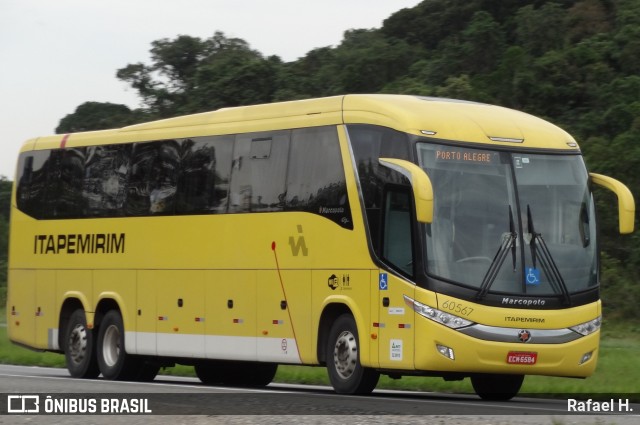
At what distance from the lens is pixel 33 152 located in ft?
86.3

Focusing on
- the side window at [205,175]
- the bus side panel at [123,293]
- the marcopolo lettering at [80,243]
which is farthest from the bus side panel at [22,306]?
the side window at [205,175]

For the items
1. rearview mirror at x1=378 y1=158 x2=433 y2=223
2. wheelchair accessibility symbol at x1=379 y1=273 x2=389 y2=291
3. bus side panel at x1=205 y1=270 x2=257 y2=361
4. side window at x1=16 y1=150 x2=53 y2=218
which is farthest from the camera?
side window at x1=16 y1=150 x2=53 y2=218

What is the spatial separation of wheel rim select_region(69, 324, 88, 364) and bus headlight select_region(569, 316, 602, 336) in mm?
9561

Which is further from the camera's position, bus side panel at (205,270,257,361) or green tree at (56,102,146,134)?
green tree at (56,102,146,134)

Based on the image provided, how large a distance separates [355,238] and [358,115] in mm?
1599

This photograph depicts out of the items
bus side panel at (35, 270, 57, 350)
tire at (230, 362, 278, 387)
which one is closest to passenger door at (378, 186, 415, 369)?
tire at (230, 362, 278, 387)

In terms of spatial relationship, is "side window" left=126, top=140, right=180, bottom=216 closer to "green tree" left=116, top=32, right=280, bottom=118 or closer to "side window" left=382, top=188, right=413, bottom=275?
"side window" left=382, top=188, right=413, bottom=275

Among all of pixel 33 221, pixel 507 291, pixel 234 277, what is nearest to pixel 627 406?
pixel 507 291

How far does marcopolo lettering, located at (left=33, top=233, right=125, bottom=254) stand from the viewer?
2366 cm

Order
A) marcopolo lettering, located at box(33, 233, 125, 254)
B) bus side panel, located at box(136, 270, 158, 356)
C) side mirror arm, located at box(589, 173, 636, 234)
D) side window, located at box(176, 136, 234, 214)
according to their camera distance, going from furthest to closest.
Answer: marcopolo lettering, located at box(33, 233, 125, 254), bus side panel, located at box(136, 270, 158, 356), side window, located at box(176, 136, 234, 214), side mirror arm, located at box(589, 173, 636, 234)

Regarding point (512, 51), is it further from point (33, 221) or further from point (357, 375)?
point (357, 375)

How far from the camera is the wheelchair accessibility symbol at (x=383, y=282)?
17.7 m

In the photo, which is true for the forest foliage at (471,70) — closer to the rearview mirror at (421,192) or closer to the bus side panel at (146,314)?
the bus side panel at (146,314)

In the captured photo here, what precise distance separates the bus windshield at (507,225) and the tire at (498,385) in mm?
1844
